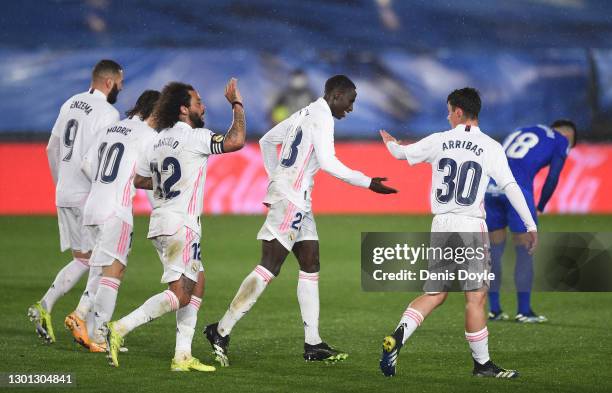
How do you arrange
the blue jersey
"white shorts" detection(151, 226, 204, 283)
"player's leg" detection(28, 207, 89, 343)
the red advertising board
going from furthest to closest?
1. the red advertising board
2. the blue jersey
3. "player's leg" detection(28, 207, 89, 343)
4. "white shorts" detection(151, 226, 204, 283)

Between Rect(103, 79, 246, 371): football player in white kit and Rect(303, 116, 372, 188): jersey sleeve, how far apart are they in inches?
26.8

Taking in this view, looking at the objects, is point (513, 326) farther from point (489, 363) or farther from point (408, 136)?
point (408, 136)

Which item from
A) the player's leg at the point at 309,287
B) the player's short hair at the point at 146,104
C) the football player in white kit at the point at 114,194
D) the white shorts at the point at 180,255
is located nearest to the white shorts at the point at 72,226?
the football player in white kit at the point at 114,194

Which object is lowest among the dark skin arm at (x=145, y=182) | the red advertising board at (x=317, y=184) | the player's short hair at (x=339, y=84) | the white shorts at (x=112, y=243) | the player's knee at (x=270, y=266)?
the player's knee at (x=270, y=266)

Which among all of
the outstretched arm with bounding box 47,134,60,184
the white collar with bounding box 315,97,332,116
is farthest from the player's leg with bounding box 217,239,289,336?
the outstretched arm with bounding box 47,134,60,184

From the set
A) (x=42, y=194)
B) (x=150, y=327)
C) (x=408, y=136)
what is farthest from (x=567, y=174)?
(x=150, y=327)

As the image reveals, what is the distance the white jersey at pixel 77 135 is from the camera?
9.64m

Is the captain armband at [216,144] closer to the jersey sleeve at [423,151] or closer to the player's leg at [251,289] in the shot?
the player's leg at [251,289]

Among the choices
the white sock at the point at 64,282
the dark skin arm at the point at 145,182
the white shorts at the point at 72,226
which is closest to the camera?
the dark skin arm at the point at 145,182

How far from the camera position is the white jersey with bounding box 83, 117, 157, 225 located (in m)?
9.09

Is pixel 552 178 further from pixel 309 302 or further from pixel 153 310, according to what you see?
pixel 153 310

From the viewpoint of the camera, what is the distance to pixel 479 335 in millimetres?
7988

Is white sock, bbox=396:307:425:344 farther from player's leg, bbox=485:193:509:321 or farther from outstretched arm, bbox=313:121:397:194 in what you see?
player's leg, bbox=485:193:509:321

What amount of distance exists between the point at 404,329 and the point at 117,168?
8.58ft
